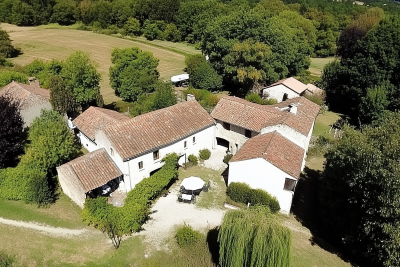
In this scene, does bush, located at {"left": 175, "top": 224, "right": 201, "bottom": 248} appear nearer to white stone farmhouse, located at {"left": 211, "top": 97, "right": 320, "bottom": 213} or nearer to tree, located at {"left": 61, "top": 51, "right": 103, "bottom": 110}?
white stone farmhouse, located at {"left": 211, "top": 97, "right": 320, "bottom": 213}

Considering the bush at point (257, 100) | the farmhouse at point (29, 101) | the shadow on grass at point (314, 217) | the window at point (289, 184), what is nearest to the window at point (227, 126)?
the shadow on grass at point (314, 217)

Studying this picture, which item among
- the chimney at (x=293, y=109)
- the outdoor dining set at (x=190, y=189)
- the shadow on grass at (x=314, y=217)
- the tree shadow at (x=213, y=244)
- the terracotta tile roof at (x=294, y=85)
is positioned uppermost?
the chimney at (x=293, y=109)

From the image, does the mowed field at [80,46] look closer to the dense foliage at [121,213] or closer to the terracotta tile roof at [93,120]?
the terracotta tile roof at [93,120]

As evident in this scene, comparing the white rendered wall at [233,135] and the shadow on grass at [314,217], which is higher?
the white rendered wall at [233,135]

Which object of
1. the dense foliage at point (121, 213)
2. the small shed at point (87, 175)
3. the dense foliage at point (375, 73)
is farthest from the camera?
the dense foliage at point (375, 73)

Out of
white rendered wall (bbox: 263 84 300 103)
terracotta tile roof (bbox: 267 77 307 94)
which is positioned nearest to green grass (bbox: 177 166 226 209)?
white rendered wall (bbox: 263 84 300 103)

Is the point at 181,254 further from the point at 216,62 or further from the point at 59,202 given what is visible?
the point at 216,62

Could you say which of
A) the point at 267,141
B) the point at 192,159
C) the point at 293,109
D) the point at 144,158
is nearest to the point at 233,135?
the point at 192,159
